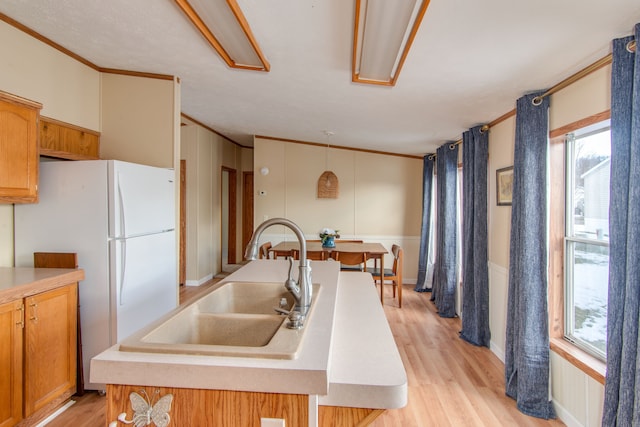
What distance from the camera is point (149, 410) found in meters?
0.95

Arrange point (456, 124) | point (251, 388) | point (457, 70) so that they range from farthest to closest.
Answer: point (456, 124) → point (457, 70) → point (251, 388)

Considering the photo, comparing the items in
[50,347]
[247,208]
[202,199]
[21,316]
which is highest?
[202,199]

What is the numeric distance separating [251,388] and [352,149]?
5.57m

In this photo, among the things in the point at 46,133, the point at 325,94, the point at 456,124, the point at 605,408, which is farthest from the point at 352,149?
the point at 605,408

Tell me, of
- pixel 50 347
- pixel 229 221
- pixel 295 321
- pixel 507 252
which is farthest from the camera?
pixel 229 221

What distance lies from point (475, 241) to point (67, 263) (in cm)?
348

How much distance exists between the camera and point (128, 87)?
134 inches

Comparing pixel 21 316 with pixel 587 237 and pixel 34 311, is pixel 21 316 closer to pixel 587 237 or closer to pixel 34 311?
pixel 34 311

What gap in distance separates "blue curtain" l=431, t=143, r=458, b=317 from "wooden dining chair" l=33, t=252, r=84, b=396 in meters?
3.79

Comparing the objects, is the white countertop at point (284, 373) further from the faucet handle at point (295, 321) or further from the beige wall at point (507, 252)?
the beige wall at point (507, 252)

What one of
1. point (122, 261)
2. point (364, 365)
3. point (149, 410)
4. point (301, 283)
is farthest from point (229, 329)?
point (122, 261)

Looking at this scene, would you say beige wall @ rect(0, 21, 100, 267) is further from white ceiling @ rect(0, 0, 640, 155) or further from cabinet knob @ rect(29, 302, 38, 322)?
cabinet knob @ rect(29, 302, 38, 322)

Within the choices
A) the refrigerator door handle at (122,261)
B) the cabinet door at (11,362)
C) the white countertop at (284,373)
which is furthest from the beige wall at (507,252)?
the cabinet door at (11,362)

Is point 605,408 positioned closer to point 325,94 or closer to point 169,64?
point 325,94
